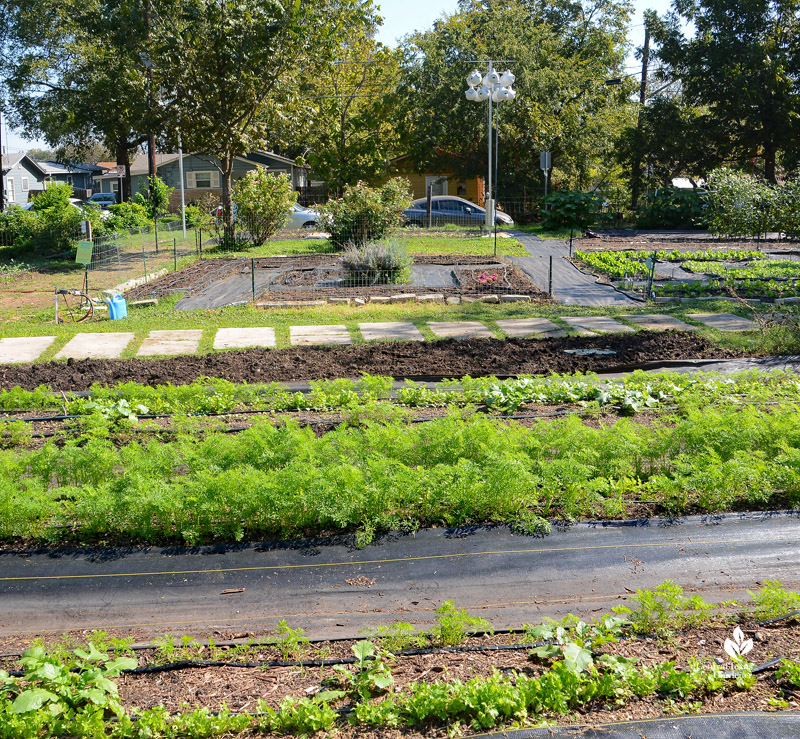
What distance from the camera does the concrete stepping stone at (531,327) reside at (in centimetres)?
1245

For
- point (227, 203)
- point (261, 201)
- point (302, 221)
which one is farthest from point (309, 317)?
point (302, 221)

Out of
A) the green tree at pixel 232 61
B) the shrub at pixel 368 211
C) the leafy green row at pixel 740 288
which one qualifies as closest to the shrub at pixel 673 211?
the shrub at pixel 368 211

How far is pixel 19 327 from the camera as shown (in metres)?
12.9

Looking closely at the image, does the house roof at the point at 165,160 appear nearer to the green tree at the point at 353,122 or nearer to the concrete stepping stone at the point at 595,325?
the green tree at the point at 353,122

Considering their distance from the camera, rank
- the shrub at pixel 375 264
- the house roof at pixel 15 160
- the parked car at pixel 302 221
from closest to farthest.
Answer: the shrub at pixel 375 264
the parked car at pixel 302 221
the house roof at pixel 15 160

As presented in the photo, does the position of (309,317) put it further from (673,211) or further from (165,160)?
(165,160)

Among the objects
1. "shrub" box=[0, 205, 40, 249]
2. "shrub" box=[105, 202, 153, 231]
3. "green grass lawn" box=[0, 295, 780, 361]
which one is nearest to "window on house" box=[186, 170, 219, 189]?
"shrub" box=[105, 202, 153, 231]

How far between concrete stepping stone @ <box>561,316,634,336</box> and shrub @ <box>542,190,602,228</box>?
47.7 feet

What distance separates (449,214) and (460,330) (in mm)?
18142

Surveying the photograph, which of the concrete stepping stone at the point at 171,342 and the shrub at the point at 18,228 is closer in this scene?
the concrete stepping stone at the point at 171,342

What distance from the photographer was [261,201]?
2302cm

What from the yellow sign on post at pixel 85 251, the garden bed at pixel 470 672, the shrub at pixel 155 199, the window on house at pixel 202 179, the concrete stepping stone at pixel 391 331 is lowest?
the garden bed at pixel 470 672

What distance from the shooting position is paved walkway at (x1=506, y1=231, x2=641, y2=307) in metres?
15.5

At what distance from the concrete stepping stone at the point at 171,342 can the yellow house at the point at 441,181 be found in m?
28.3
